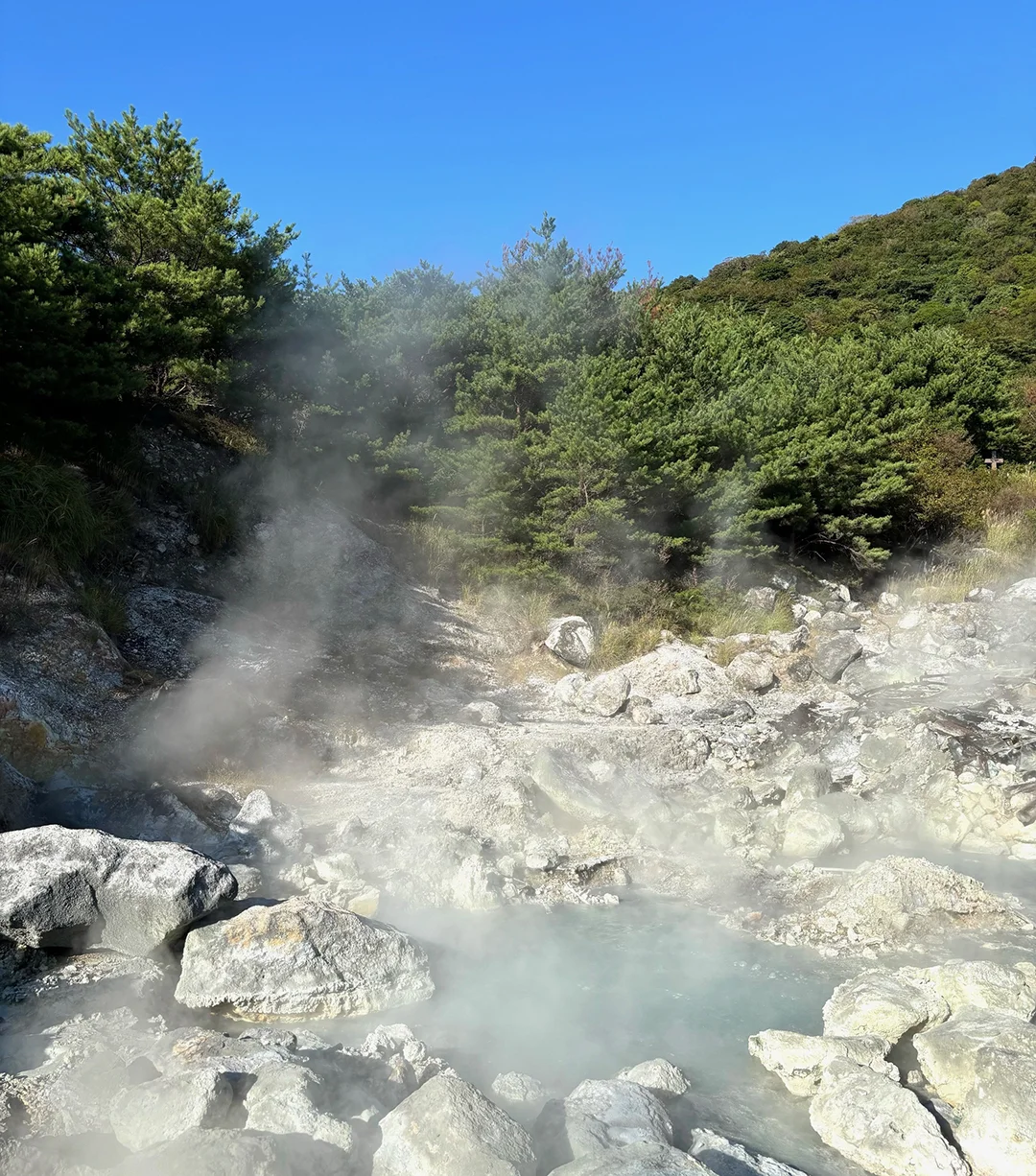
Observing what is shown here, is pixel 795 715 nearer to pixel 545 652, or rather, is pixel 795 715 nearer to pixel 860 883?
pixel 545 652

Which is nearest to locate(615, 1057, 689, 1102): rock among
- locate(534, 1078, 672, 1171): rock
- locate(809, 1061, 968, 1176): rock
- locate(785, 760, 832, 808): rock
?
locate(534, 1078, 672, 1171): rock

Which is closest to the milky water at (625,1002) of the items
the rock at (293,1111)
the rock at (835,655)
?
the rock at (293,1111)

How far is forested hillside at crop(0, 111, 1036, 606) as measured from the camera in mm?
9750

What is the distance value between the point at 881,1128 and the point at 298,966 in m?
3.02

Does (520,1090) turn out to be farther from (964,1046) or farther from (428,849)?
(428,849)

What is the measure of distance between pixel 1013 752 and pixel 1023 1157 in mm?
5770

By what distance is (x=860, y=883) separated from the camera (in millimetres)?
6348

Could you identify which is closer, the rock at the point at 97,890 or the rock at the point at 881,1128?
the rock at the point at 881,1128

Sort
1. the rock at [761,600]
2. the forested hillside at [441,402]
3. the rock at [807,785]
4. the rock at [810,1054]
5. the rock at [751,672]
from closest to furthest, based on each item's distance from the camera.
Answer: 1. the rock at [810,1054]
2. the rock at [807,785]
3. the forested hillside at [441,402]
4. the rock at [751,672]
5. the rock at [761,600]

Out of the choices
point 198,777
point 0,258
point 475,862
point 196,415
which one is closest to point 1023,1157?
point 475,862

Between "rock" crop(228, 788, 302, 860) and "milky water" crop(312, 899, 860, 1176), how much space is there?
4.10ft

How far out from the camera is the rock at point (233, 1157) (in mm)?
3279

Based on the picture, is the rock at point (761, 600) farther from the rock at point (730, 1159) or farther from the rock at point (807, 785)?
the rock at point (730, 1159)

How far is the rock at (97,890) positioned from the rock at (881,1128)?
357 cm
